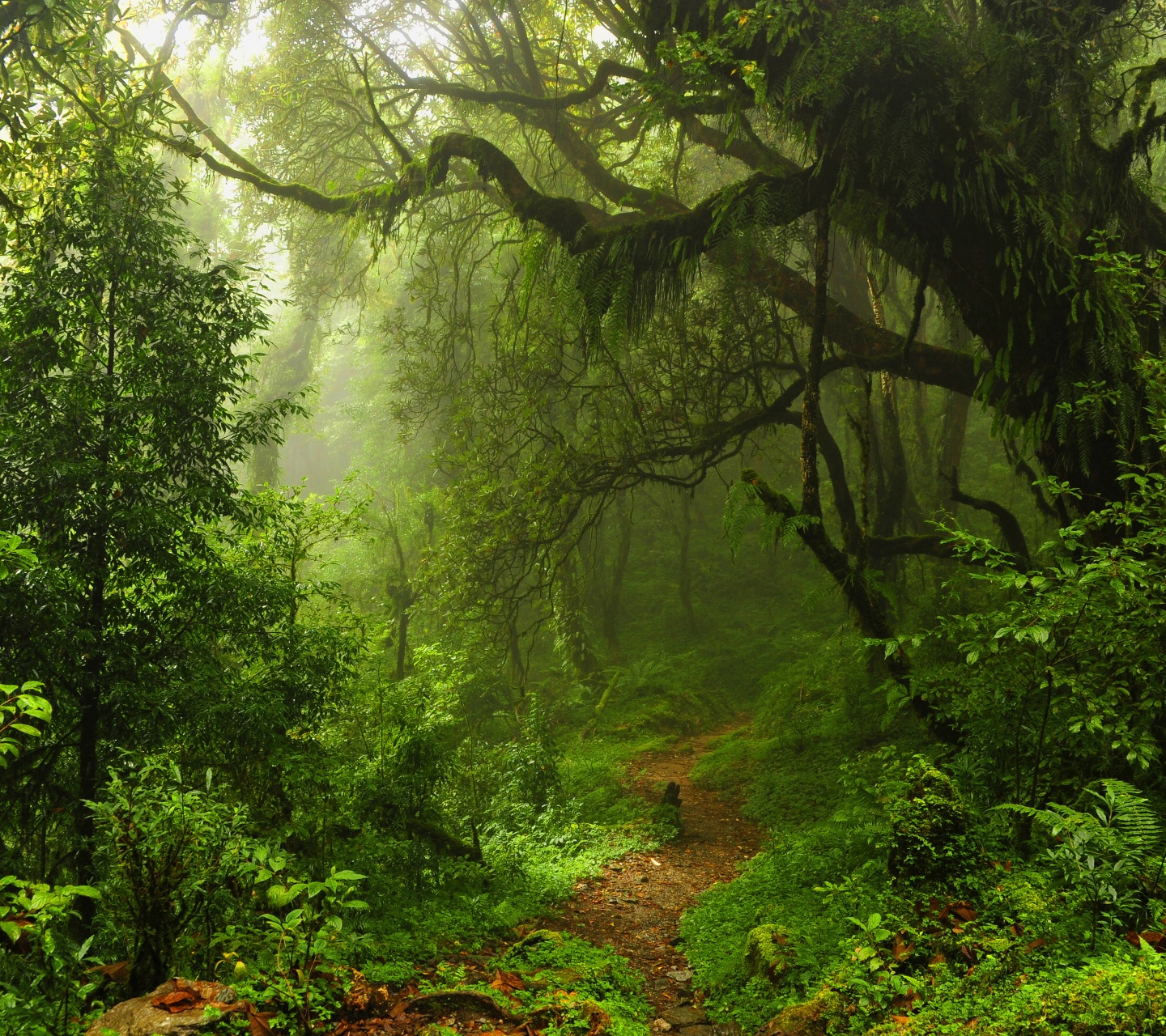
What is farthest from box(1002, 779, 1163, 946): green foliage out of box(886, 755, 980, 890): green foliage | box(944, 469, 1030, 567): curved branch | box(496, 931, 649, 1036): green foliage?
box(944, 469, 1030, 567): curved branch

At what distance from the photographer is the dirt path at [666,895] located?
15.3 feet

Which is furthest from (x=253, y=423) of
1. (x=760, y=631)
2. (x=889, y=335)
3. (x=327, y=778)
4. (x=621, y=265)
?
(x=760, y=631)

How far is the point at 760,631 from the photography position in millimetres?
17672

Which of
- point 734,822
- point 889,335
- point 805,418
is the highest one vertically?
point 889,335

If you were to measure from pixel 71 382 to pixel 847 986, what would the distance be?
19.2 ft

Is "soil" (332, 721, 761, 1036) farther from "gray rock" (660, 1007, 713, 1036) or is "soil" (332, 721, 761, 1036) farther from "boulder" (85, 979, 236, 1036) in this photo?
"boulder" (85, 979, 236, 1036)

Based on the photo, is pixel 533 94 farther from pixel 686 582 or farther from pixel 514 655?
pixel 686 582

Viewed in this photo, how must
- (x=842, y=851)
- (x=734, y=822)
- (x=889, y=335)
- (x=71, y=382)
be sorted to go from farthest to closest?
(x=734, y=822)
(x=889, y=335)
(x=842, y=851)
(x=71, y=382)

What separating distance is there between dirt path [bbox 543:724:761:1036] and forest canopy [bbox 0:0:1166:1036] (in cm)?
5

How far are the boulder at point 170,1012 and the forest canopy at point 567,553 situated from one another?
29mm

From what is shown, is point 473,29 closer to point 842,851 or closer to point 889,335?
point 889,335

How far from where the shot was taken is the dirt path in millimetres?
4664

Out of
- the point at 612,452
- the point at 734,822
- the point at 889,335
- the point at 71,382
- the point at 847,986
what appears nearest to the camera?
the point at 847,986

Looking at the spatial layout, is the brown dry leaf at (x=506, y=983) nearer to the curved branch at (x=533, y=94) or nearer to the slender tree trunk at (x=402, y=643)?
the curved branch at (x=533, y=94)
